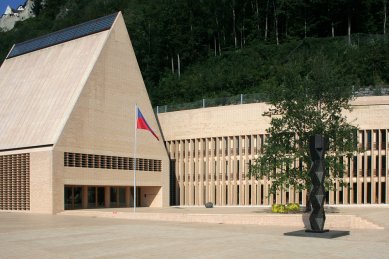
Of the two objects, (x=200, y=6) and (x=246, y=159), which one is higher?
(x=200, y=6)

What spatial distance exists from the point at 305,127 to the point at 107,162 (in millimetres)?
15976

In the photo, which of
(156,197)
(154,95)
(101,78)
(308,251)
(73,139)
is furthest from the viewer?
(154,95)

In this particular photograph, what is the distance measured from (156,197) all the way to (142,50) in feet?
107

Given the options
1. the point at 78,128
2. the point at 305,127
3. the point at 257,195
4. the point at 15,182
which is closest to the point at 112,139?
the point at 78,128

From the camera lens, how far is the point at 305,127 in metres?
29.0

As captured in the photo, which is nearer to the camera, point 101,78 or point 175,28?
point 101,78

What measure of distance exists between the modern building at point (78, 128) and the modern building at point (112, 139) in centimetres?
8

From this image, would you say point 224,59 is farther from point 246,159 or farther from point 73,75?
point 73,75

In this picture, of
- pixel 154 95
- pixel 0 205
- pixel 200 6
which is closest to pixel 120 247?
pixel 0 205

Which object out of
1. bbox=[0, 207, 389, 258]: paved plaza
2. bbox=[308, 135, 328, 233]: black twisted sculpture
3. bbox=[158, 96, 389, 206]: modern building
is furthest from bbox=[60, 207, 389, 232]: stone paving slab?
bbox=[158, 96, 389, 206]: modern building

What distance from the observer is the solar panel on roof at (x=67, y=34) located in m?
41.0

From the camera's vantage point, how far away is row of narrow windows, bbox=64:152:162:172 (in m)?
35.2

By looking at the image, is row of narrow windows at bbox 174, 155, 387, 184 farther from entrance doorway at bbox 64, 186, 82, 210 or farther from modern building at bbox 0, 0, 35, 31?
modern building at bbox 0, 0, 35, 31

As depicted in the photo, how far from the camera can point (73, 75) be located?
3859 cm
